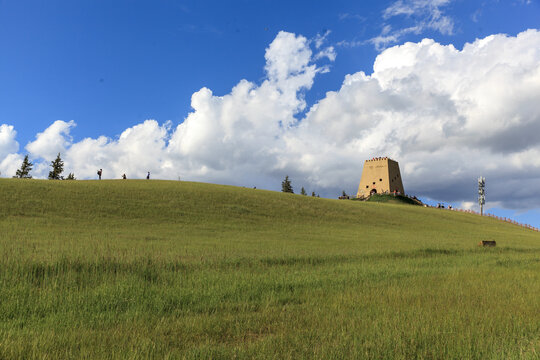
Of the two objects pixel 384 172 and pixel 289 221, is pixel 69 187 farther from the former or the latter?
pixel 384 172

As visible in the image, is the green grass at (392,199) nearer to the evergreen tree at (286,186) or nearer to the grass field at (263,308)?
the evergreen tree at (286,186)

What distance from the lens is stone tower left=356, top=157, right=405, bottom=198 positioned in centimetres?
10888

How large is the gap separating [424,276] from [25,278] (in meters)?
13.2

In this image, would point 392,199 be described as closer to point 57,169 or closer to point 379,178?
point 379,178

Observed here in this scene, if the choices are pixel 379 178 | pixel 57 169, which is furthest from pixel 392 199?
pixel 57 169

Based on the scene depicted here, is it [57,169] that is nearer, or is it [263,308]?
[263,308]

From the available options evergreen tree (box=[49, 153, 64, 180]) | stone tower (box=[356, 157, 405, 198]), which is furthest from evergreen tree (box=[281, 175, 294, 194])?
evergreen tree (box=[49, 153, 64, 180])

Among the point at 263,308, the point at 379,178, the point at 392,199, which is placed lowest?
the point at 263,308

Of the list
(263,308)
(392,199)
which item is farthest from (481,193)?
(263,308)

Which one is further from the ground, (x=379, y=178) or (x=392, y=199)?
(x=379, y=178)

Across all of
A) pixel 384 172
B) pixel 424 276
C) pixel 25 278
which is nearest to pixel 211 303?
pixel 25 278

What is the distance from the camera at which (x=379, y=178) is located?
110500mm

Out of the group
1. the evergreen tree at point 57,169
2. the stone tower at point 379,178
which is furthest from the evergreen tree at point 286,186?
the evergreen tree at point 57,169

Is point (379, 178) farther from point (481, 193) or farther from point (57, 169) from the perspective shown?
point (57, 169)
